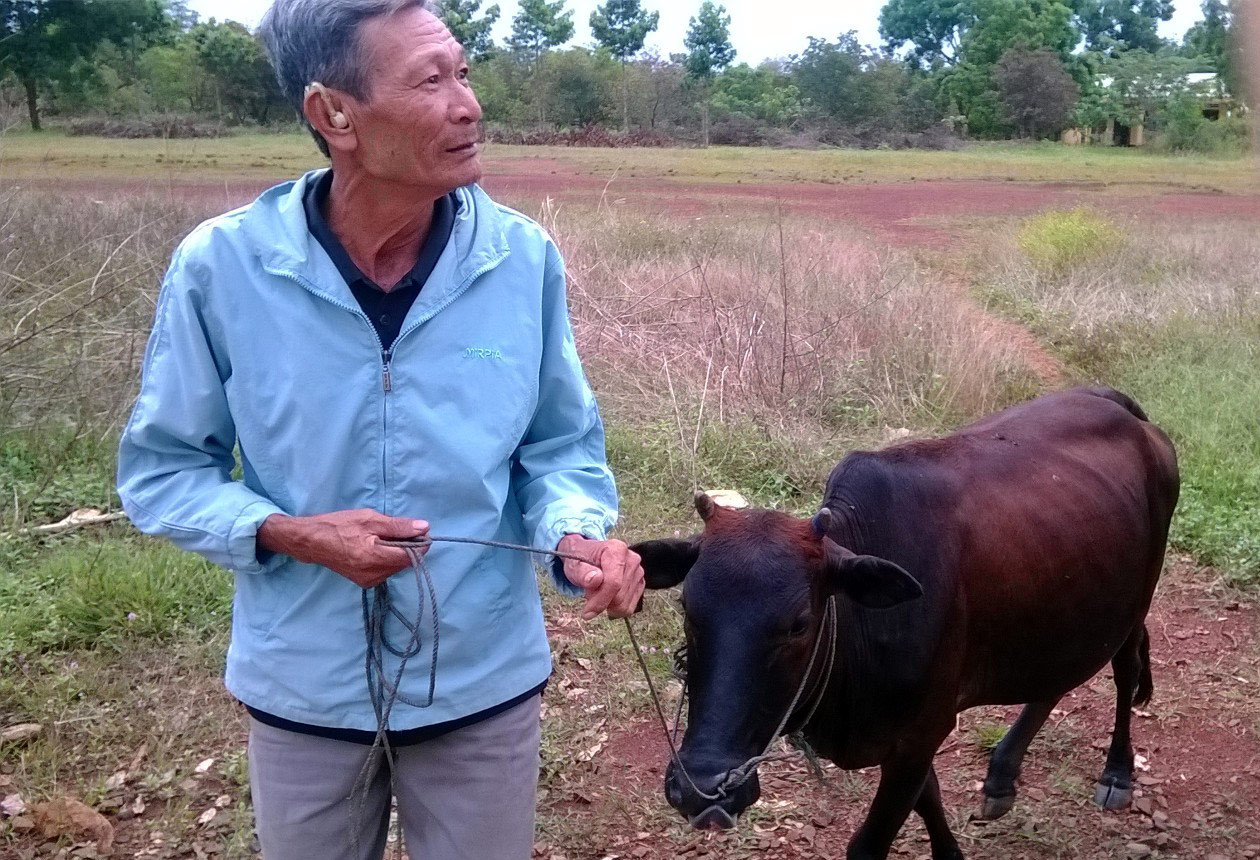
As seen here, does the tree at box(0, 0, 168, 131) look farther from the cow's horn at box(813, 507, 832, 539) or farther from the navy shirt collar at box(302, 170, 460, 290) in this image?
the cow's horn at box(813, 507, 832, 539)

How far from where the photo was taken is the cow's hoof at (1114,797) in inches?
163

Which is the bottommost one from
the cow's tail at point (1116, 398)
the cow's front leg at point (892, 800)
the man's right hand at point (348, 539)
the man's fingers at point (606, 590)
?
the cow's front leg at point (892, 800)

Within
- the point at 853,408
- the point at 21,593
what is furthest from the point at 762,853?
the point at 853,408

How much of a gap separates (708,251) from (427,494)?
999cm

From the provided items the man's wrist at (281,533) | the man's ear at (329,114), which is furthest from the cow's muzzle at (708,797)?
the man's ear at (329,114)

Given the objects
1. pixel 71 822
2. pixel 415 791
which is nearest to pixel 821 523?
pixel 415 791

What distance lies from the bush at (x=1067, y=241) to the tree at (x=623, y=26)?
1002 inches

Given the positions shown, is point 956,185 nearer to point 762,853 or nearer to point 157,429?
point 762,853

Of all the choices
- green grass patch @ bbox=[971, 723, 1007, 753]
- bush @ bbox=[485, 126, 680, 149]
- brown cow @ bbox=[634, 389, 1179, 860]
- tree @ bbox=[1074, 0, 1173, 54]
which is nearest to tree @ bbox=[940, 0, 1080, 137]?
tree @ bbox=[1074, 0, 1173, 54]

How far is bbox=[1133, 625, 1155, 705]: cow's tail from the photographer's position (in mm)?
4418

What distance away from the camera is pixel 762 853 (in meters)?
3.80

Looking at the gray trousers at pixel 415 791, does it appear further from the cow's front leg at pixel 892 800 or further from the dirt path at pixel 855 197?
the dirt path at pixel 855 197

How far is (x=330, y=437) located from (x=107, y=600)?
325cm

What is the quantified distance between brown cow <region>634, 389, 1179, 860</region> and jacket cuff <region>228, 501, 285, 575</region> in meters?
1.10
